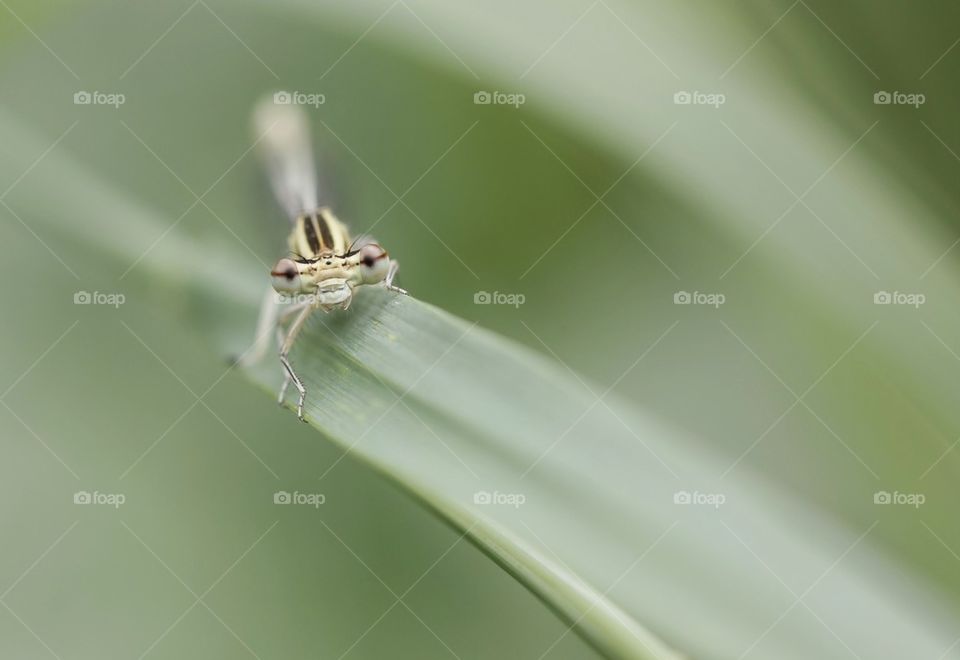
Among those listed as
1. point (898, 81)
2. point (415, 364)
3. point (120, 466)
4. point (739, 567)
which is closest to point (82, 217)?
point (120, 466)

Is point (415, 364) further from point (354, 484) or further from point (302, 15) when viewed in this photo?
point (302, 15)
